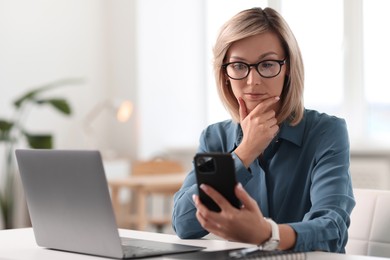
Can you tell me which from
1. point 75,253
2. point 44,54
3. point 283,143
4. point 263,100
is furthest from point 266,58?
point 44,54

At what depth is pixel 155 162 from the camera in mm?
5520

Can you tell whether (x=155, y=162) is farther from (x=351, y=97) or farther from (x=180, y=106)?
(x=351, y=97)

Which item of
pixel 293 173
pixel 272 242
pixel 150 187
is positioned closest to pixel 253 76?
pixel 293 173

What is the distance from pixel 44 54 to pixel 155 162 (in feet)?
3.95

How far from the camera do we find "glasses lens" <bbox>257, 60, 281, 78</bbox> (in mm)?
2068

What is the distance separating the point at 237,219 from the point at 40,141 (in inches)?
149

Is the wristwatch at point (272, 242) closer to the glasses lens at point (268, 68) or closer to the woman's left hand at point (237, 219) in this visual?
the woman's left hand at point (237, 219)

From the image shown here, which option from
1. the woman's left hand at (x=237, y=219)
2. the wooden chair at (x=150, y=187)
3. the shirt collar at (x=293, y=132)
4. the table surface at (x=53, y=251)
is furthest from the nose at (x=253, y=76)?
the wooden chair at (x=150, y=187)

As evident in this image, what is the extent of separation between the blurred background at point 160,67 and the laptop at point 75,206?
11.8ft

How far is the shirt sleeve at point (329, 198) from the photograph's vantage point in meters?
1.80

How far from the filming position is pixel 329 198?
1.91 metres

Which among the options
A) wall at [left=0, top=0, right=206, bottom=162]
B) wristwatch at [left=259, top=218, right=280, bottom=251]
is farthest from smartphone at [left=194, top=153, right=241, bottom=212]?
wall at [left=0, top=0, right=206, bottom=162]

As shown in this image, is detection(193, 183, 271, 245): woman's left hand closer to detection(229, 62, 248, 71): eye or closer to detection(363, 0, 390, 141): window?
detection(229, 62, 248, 71): eye

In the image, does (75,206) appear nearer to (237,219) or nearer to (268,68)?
(237,219)
